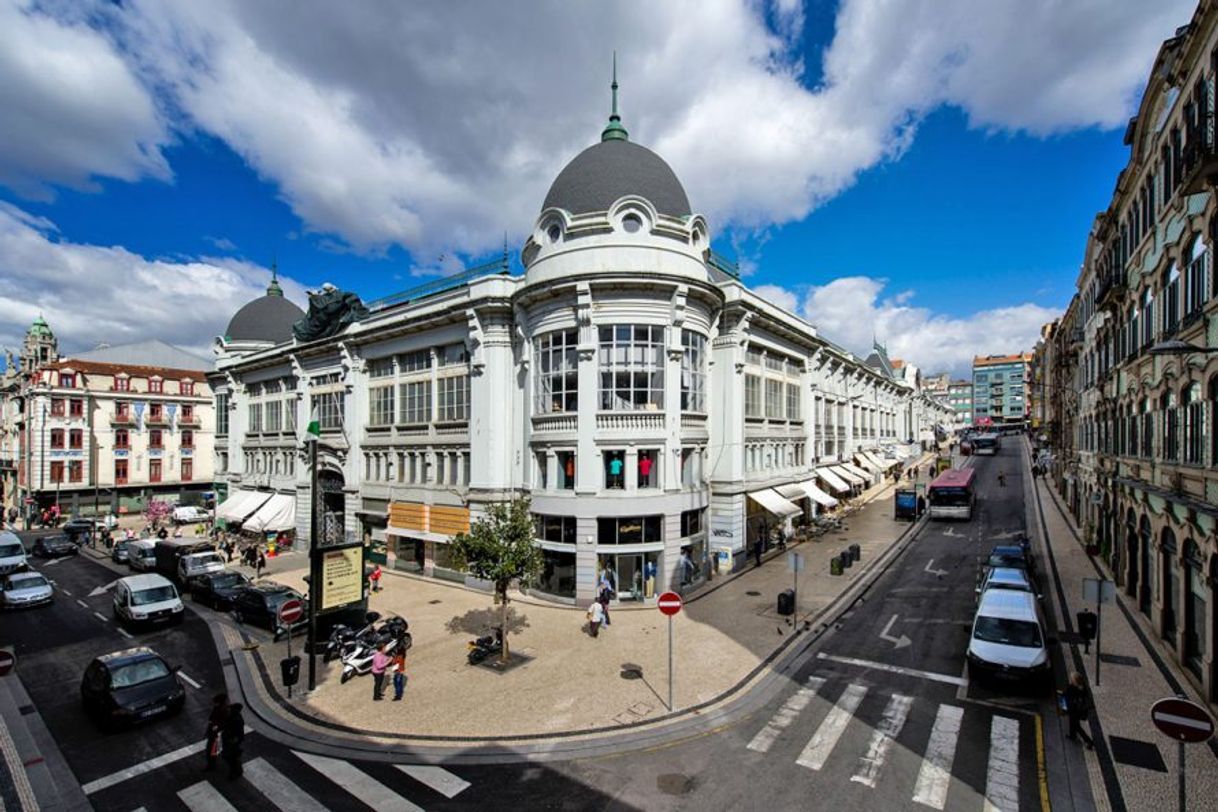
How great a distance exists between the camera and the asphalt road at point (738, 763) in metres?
11.0

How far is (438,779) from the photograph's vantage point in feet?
39.0

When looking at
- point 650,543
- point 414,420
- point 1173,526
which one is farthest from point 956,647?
point 414,420

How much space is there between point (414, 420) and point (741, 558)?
19910 millimetres

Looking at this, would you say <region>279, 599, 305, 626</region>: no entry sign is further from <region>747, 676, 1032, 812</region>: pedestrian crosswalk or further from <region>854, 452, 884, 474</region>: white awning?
<region>854, 452, 884, 474</region>: white awning

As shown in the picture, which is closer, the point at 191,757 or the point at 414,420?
the point at 191,757

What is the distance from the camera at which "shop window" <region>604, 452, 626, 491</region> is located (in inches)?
983

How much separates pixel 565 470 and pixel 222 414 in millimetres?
42469

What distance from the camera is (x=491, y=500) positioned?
28.4 m

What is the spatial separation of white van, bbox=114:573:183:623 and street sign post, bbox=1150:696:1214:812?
29.0 meters

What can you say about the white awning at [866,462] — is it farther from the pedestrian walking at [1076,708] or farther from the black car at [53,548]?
the black car at [53,548]

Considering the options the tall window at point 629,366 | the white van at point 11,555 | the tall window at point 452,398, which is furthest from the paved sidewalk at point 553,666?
the white van at point 11,555

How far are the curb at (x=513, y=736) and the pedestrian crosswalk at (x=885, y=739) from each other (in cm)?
118

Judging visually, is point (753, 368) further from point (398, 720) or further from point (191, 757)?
point (191, 757)

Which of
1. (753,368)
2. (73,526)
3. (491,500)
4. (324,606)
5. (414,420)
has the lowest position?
(73,526)
